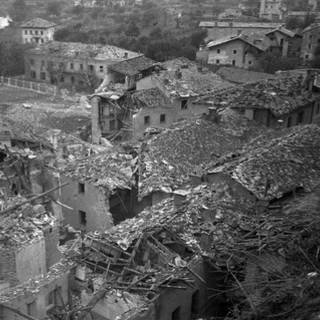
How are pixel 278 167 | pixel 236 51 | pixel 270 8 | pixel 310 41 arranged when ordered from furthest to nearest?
pixel 270 8 < pixel 236 51 < pixel 310 41 < pixel 278 167

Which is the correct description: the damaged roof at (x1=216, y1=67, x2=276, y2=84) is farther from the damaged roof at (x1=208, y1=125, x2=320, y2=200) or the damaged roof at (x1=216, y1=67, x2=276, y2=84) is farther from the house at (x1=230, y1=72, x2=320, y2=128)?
the damaged roof at (x1=208, y1=125, x2=320, y2=200)

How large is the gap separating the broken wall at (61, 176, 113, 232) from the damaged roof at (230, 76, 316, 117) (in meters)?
9.54

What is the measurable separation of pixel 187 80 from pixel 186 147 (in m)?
11.7

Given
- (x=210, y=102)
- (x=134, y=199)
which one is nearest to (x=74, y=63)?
(x=210, y=102)

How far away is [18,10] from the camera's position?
294 ft

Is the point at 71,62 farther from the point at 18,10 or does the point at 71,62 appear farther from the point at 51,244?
the point at 18,10

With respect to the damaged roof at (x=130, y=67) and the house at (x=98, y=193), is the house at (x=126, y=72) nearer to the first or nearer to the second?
the damaged roof at (x=130, y=67)

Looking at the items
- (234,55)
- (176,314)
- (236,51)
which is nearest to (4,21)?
(234,55)

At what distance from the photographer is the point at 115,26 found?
73562 mm

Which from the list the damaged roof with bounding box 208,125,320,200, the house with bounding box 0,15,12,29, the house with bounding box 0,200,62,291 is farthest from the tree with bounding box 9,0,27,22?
the house with bounding box 0,200,62,291

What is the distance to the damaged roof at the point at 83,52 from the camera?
50750 millimetres

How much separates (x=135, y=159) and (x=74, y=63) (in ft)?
113

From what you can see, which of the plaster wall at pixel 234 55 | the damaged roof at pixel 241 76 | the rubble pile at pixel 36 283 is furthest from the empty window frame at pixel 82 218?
the plaster wall at pixel 234 55

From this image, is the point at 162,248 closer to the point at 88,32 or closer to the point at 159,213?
the point at 159,213
